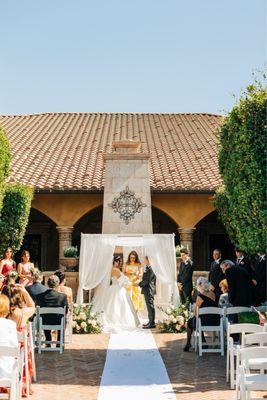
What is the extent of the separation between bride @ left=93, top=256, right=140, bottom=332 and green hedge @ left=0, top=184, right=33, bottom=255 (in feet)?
14.8

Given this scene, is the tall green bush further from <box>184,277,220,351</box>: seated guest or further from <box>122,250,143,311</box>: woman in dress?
<box>122,250,143,311</box>: woman in dress

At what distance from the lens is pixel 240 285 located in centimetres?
986

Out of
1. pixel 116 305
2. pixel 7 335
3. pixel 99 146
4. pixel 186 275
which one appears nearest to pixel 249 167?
pixel 7 335

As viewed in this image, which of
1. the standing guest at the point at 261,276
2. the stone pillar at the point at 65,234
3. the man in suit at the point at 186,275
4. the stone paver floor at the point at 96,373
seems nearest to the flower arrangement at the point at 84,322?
the stone paver floor at the point at 96,373

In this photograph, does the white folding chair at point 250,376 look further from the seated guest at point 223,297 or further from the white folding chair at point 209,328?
the seated guest at point 223,297

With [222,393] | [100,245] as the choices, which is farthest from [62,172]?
[222,393]

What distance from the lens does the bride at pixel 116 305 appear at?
520 inches

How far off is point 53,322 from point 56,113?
2089 centimetres

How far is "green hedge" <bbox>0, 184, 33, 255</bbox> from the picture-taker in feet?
57.0

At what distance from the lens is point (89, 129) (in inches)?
1058

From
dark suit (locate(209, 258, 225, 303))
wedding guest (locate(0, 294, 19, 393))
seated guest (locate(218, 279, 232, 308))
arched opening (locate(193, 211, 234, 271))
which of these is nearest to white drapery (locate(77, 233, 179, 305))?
dark suit (locate(209, 258, 225, 303))

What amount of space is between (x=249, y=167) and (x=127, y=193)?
8051 mm

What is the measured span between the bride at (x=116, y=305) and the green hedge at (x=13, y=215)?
450 centimetres

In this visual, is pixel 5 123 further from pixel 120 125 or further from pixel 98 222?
pixel 98 222
